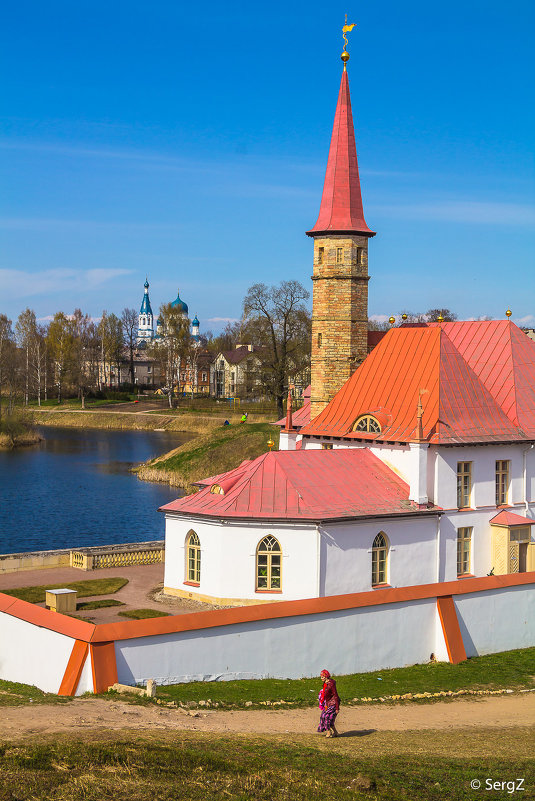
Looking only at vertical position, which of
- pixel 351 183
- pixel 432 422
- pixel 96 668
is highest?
pixel 351 183

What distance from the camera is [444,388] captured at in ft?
104

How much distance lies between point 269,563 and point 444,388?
29.1ft

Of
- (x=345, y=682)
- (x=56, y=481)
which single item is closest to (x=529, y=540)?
(x=345, y=682)

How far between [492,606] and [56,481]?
41903 millimetres

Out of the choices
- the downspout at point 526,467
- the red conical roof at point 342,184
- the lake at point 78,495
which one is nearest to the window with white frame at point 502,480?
the downspout at point 526,467

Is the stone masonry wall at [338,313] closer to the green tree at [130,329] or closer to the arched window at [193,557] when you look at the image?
the arched window at [193,557]

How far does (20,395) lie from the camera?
118m

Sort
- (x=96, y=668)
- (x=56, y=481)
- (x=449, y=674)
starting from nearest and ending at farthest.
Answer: (x=96, y=668) → (x=449, y=674) → (x=56, y=481)

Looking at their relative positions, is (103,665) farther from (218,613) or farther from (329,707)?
(329,707)

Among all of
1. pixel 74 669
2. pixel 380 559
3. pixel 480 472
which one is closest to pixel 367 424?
pixel 480 472

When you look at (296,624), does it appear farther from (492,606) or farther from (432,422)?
(432,422)

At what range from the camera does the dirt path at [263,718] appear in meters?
15.8

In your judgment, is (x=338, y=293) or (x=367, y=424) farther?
(x=338, y=293)

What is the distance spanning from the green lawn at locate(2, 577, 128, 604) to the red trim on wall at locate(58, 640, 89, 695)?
889 centimetres
